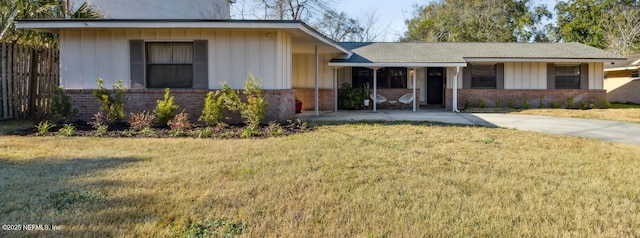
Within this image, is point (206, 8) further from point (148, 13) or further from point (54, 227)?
point (54, 227)

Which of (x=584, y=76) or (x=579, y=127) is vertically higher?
(x=584, y=76)

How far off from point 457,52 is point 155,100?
12.6 m

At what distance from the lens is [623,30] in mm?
35719

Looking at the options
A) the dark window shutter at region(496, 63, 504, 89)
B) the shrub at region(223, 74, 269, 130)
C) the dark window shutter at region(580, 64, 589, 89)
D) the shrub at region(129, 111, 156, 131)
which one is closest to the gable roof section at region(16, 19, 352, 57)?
the shrub at region(223, 74, 269, 130)

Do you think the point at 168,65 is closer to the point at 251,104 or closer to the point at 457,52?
the point at 251,104

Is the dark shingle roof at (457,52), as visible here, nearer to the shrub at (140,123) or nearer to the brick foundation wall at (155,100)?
the brick foundation wall at (155,100)

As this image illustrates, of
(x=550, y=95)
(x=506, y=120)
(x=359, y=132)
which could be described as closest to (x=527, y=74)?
(x=550, y=95)

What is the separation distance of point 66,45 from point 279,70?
216 inches

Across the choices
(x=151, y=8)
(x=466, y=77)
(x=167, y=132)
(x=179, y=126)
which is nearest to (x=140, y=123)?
(x=167, y=132)

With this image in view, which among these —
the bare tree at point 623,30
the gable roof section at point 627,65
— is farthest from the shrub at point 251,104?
the bare tree at point 623,30

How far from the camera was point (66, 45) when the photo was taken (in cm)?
1073

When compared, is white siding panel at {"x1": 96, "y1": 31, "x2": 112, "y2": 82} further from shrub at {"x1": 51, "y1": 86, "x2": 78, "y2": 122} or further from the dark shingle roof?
the dark shingle roof

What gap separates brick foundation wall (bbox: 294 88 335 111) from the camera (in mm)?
16828

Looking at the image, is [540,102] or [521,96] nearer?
[540,102]
